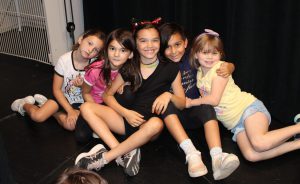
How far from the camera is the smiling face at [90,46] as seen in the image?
6.70 ft

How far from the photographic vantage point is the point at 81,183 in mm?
1055

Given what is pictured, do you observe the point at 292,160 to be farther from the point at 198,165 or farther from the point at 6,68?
the point at 6,68

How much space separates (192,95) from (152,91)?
0.85 ft

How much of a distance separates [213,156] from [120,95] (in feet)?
1.92

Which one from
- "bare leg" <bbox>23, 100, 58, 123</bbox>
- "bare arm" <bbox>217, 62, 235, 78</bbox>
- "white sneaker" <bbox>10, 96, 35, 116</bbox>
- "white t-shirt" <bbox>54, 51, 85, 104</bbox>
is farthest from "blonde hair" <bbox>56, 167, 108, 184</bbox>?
"white sneaker" <bbox>10, 96, 35, 116</bbox>

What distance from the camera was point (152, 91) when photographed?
77.0 inches

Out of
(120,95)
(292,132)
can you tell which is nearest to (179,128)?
(120,95)

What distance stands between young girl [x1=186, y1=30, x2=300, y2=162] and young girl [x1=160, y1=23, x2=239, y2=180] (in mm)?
46

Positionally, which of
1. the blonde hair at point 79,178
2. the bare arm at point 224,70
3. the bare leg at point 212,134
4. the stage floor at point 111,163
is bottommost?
the stage floor at point 111,163

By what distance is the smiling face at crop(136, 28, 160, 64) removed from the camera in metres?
1.85

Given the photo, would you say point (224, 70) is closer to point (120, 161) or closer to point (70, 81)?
point (120, 161)

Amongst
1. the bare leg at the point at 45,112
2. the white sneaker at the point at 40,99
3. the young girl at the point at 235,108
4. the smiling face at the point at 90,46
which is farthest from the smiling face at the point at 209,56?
the white sneaker at the point at 40,99

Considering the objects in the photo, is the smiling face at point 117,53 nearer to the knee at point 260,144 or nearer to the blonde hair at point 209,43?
the blonde hair at point 209,43

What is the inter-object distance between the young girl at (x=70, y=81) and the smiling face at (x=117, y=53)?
163mm
